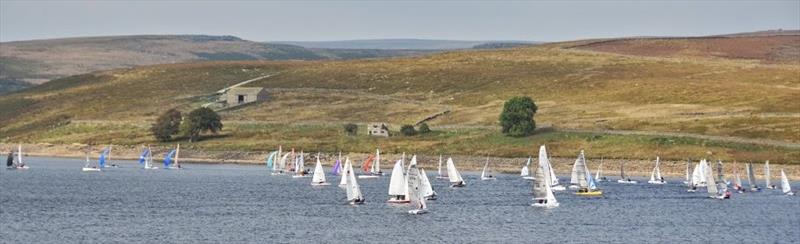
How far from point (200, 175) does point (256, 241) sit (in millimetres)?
64612

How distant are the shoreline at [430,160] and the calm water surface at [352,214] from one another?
42.0ft

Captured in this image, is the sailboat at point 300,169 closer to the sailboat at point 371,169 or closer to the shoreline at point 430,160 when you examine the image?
the sailboat at point 371,169

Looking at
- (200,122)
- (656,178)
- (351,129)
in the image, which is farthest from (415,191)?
(200,122)

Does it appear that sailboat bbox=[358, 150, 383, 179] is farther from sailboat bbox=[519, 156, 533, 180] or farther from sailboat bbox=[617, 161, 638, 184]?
sailboat bbox=[617, 161, 638, 184]

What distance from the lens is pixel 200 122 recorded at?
605 ft

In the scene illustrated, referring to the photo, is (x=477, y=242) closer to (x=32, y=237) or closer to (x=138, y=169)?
(x=32, y=237)

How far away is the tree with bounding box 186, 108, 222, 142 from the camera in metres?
184

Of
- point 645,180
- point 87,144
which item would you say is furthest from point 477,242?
point 87,144

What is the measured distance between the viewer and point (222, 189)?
120562 millimetres

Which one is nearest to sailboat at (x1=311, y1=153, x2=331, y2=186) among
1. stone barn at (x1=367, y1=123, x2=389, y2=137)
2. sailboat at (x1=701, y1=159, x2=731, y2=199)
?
sailboat at (x1=701, y1=159, x2=731, y2=199)

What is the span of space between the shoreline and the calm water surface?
12.8 m

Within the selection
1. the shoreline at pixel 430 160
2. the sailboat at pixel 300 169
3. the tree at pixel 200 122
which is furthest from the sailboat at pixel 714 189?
the tree at pixel 200 122

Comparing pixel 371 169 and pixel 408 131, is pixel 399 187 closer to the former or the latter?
pixel 371 169

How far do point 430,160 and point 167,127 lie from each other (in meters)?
43.1
